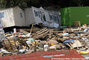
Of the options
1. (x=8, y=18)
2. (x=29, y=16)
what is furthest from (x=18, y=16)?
(x=29, y=16)

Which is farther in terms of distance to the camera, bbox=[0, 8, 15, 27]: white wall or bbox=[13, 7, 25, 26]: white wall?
bbox=[13, 7, 25, 26]: white wall

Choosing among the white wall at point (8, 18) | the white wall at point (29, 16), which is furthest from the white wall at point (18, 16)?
the white wall at point (29, 16)

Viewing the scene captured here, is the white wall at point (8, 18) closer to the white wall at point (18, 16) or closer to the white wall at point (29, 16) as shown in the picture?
the white wall at point (18, 16)

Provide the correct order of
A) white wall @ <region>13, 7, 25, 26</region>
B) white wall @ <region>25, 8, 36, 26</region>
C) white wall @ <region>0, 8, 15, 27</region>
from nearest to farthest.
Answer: white wall @ <region>0, 8, 15, 27</region>, white wall @ <region>13, 7, 25, 26</region>, white wall @ <region>25, 8, 36, 26</region>

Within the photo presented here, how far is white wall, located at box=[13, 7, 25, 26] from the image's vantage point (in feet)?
57.3

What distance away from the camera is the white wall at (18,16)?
688 inches

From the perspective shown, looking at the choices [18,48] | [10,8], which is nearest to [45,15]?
[10,8]

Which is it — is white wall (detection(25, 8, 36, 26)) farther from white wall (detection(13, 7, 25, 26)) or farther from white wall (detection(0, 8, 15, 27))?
white wall (detection(0, 8, 15, 27))

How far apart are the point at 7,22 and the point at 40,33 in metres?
4.74

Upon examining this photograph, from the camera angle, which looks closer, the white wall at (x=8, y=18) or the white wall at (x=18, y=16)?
the white wall at (x=8, y=18)

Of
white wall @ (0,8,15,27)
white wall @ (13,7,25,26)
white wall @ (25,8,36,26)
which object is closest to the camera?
white wall @ (0,8,15,27)

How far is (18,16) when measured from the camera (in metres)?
18.0

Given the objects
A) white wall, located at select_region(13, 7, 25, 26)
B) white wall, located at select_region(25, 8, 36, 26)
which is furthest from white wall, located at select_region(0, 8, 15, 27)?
white wall, located at select_region(25, 8, 36, 26)

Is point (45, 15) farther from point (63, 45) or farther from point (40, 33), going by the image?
point (63, 45)
